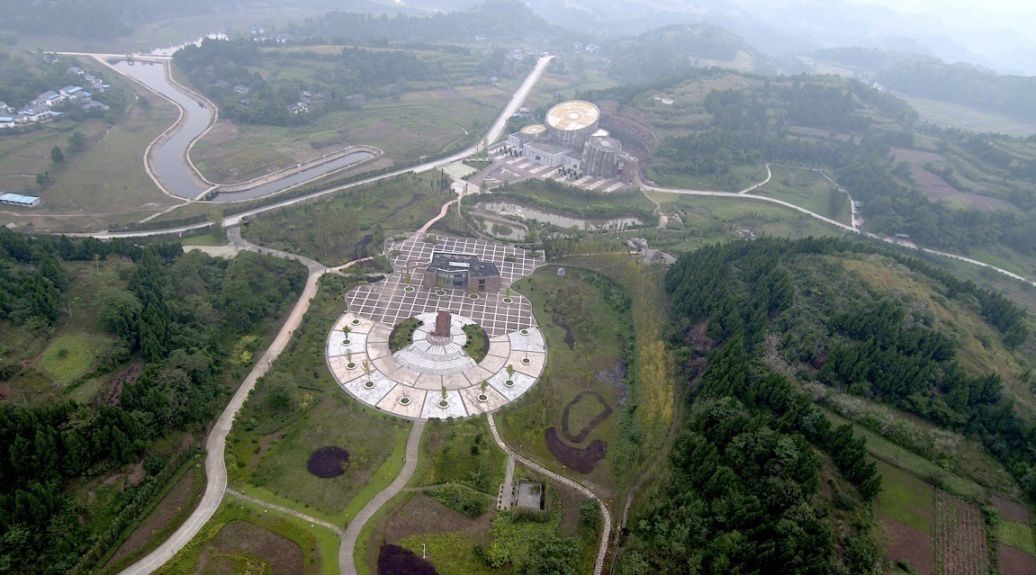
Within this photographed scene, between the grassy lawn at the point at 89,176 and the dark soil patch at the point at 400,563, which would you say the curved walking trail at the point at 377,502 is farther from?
the grassy lawn at the point at 89,176

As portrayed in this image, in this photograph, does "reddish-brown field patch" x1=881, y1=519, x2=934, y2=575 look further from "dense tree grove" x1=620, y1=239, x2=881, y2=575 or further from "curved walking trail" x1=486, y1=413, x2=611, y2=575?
"curved walking trail" x1=486, y1=413, x2=611, y2=575

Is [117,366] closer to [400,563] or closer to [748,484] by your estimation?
[400,563]

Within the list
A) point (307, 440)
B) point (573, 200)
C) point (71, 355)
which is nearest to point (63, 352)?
point (71, 355)

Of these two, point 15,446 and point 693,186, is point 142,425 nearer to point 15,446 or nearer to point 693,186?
point 15,446

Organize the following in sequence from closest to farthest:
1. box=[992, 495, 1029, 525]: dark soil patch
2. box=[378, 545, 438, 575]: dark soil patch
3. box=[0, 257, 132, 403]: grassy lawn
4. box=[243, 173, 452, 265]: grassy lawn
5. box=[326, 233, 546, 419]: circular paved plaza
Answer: box=[378, 545, 438, 575]: dark soil patch
box=[992, 495, 1029, 525]: dark soil patch
box=[0, 257, 132, 403]: grassy lawn
box=[326, 233, 546, 419]: circular paved plaza
box=[243, 173, 452, 265]: grassy lawn

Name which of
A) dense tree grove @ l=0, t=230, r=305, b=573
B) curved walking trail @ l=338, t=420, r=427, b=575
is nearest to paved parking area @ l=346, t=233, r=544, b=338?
dense tree grove @ l=0, t=230, r=305, b=573

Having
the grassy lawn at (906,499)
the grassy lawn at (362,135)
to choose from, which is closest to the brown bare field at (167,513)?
the grassy lawn at (906,499)

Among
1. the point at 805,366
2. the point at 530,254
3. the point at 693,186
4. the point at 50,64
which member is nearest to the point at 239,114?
the point at 50,64
